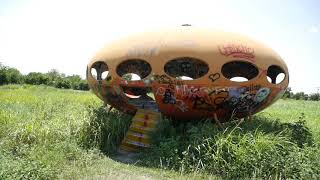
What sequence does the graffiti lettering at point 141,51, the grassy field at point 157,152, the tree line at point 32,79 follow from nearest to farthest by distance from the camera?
the grassy field at point 157,152, the graffiti lettering at point 141,51, the tree line at point 32,79

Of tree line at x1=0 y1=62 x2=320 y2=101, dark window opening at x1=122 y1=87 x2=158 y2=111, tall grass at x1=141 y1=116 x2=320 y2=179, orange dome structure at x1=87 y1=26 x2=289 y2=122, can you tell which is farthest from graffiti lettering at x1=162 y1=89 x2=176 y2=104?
tree line at x1=0 y1=62 x2=320 y2=101

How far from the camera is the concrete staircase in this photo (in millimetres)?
10562

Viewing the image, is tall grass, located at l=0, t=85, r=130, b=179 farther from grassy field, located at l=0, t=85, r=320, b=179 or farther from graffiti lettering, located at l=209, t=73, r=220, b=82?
graffiti lettering, located at l=209, t=73, r=220, b=82

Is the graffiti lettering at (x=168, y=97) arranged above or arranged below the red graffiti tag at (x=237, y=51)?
below

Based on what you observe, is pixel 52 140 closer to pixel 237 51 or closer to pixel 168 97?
pixel 168 97

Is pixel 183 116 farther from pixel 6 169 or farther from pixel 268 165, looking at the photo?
pixel 6 169

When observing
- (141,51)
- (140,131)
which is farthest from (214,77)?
(140,131)

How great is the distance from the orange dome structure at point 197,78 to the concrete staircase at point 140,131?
1.34ft

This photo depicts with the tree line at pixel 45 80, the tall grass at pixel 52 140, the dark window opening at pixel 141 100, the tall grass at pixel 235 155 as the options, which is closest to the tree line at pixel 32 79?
the tree line at pixel 45 80

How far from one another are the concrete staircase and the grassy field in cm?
28

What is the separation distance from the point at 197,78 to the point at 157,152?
7.81 ft

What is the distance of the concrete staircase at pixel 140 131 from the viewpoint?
1056cm

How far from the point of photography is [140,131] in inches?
423

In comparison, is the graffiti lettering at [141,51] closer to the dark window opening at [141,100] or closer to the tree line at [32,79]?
the dark window opening at [141,100]
